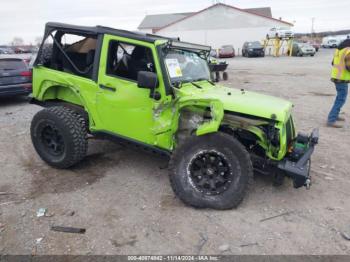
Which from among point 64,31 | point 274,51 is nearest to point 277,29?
point 274,51

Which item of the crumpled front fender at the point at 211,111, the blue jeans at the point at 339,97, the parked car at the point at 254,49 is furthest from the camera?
the parked car at the point at 254,49

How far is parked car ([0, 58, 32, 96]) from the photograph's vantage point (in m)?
9.18

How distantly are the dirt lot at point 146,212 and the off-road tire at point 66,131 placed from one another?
22cm

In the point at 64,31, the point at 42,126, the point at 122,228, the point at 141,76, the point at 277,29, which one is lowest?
the point at 122,228

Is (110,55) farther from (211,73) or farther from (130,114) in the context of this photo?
(211,73)

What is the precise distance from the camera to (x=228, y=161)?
361 cm

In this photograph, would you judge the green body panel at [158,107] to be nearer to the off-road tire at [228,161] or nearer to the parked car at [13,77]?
the off-road tire at [228,161]

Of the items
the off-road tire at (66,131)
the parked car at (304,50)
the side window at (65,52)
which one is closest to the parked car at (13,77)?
the side window at (65,52)

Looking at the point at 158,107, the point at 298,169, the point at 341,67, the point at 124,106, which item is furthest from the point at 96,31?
the point at 341,67

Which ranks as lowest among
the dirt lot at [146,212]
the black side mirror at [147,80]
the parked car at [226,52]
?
the dirt lot at [146,212]

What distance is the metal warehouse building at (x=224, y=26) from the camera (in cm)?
4412

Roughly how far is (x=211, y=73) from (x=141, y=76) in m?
1.89

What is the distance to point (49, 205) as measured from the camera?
3912mm

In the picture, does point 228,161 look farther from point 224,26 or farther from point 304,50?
point 224,26
